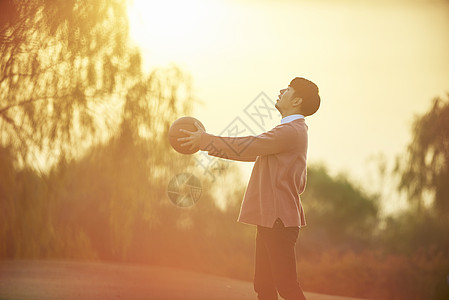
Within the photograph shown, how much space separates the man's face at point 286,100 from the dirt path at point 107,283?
4.17 metres

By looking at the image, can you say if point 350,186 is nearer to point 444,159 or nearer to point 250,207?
point 444,159

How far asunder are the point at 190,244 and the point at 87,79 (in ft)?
18.9

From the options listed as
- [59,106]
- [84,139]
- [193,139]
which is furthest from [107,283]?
[193,139]

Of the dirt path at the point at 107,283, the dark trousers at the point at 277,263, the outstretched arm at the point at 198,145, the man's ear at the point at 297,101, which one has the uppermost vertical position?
the man's ear at the point at 297,101

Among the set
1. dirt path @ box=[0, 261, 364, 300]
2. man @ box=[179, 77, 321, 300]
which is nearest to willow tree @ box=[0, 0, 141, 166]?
dirt path @ box=[0, 261, 364, 300]

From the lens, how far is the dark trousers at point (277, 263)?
366cm

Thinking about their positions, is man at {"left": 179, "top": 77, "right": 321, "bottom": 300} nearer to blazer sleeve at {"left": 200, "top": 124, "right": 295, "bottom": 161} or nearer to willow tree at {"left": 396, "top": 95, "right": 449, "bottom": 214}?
blazer sleeve at {"left": 200, "top": 124, "right": 295, "bottom": 161}

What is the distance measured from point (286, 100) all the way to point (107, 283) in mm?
6541

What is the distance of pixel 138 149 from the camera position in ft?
31.2

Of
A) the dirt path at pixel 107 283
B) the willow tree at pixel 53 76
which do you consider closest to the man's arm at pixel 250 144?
the dirt path at pixel 107 283

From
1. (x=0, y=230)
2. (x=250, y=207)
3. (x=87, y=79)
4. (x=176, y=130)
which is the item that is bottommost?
(x=0, y=230)

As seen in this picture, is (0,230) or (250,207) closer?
(250,207)

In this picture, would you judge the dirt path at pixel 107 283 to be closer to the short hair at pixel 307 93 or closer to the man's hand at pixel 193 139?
the man's hand at pixel 193 139

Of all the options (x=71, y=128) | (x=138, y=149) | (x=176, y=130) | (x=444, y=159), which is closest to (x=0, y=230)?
(x=71, y=128)
